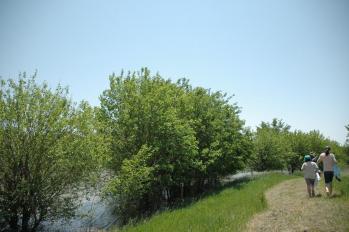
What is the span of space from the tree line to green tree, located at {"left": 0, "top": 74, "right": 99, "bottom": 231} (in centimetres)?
5

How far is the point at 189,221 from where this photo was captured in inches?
571

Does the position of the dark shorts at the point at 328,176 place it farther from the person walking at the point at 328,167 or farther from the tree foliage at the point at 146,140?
the tree foliage at the point at 146,140

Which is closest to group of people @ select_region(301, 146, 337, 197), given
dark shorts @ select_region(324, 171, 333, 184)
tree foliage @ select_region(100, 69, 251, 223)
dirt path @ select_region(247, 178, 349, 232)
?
dark shorts @ select_region(324, 171, 333, 184)

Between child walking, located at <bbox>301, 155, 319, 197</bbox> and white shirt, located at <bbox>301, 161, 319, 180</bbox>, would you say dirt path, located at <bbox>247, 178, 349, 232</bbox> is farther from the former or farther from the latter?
white shirt, located at <bbox>301, 161, 319, 180</bbox>

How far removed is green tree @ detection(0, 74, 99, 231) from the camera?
16125mm

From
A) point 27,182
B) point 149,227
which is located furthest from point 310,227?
point 27,182

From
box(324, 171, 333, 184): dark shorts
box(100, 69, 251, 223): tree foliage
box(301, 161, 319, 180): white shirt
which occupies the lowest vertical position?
box(324, 171, 333, 184): dark shorts

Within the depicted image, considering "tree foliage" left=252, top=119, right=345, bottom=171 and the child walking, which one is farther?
"tree foliage" left=252, top=119, right=345, bottom=171

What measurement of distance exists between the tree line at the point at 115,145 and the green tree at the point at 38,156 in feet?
0.16

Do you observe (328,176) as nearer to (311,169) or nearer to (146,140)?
(311,169)

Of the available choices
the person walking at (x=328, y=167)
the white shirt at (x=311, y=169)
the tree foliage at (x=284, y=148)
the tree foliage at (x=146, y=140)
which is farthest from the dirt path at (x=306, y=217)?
the tree foliage at (x=284, y=148)

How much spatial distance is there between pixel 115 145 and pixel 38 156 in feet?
20.0

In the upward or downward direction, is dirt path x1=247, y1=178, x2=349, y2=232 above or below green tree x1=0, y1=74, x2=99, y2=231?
below

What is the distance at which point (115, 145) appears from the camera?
867 inches
